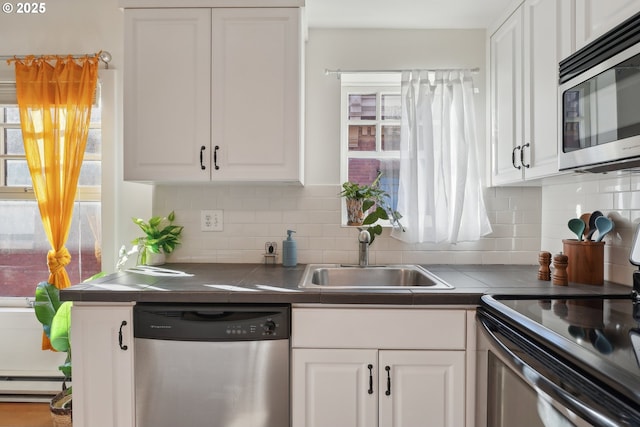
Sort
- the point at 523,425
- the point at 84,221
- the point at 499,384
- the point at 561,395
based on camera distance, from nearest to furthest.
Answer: the point at 561,395 → the point at 523,425 → the point at 499,384 → the point at 84,221

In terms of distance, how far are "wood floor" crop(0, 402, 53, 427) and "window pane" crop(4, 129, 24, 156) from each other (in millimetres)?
1507

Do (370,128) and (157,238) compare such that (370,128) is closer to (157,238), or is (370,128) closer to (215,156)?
(215,156)

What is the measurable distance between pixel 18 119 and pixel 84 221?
75 centimetres

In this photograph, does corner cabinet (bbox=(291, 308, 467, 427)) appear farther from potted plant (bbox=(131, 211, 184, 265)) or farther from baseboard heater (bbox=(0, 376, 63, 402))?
baseboard heater (bbox=(0, 376, 63, 402))

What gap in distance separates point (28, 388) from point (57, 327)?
0.76 metres

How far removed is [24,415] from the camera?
2176 millimetres

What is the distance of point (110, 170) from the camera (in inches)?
87.4

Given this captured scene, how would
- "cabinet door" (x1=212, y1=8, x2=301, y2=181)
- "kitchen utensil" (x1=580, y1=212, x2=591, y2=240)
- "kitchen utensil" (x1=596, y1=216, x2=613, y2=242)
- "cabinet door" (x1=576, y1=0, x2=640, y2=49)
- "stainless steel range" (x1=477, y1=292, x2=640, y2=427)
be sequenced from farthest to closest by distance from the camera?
"cabinet door" (x1=212, y1=8, x2=301, y2=181) → "kitchen utensil" (x1=580, y1=212, x2=591, y2=240) → "kitchen utensil" (x1=596, y1=216, x2=613, y2=242) → "cabinet door" (x1=576, y1=0, x2=640, y2=49) → "stainless steel range" (x1=477, y1=292, x2=640, y2=427)

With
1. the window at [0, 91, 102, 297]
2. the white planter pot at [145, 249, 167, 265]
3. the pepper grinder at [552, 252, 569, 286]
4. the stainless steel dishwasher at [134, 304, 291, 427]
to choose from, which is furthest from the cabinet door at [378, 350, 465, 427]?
the window at [0, 91, 102, 297]

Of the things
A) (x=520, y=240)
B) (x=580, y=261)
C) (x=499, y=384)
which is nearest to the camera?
(x=499, y=384)

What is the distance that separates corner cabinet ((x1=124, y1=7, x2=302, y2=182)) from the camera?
71.4 inches

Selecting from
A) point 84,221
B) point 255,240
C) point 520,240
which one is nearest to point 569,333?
point 520,240

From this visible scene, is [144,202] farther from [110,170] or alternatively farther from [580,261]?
[580,261]

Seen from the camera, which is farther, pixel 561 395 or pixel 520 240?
pixel 520 240
